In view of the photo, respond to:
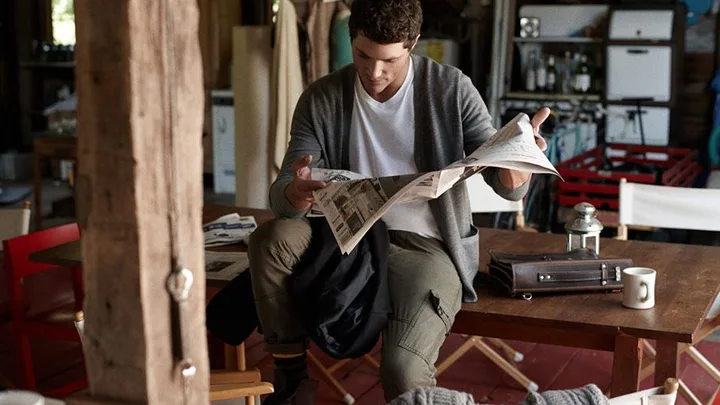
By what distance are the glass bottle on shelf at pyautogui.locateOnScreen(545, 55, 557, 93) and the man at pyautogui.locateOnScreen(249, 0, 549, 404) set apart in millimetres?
4191

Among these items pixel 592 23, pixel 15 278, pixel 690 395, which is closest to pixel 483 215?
pixel 592 23

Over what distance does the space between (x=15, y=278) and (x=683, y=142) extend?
5.22 m

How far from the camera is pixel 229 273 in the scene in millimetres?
2719

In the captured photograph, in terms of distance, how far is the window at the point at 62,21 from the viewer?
30.3ft

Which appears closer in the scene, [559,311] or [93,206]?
[93,206]

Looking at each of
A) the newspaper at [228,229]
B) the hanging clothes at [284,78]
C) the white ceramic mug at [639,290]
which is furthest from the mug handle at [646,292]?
the hanging clothes at [284,78]

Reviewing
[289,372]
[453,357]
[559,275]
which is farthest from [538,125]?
[453,357]

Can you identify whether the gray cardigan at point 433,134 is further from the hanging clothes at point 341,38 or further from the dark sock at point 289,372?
the hanging clothes at point 341,38

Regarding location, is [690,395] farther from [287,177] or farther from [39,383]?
[39,383]

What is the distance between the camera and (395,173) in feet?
8.68

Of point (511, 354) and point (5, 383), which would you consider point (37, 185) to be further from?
point (511, 354)

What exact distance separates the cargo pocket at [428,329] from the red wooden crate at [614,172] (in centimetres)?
287

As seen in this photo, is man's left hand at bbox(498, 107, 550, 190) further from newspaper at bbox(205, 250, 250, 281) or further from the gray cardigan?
newspaper at bbox(205, 250, 250, 281)

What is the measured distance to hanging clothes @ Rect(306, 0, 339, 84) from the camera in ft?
15.5
